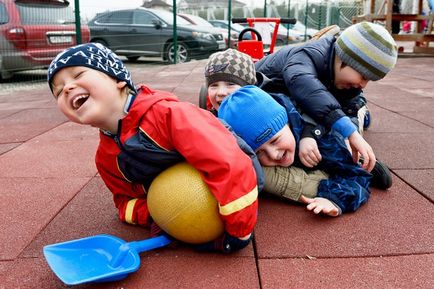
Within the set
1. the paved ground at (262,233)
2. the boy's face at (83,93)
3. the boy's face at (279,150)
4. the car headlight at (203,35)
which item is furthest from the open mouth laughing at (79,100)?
the car headlight at (203,35)

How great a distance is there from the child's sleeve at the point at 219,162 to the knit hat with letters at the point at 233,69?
1165mm

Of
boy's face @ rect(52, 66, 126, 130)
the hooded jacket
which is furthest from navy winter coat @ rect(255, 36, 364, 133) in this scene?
boy's face @ rect(52, 66, 126, 130)

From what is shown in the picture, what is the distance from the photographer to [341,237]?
186 centimetres

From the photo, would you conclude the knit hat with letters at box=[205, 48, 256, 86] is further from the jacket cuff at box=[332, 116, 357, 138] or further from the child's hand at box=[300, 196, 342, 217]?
the child's hand at box=[300, 196, 342, 217]

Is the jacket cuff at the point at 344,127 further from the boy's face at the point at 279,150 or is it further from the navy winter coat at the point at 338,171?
the boy's face at the point at 279,150

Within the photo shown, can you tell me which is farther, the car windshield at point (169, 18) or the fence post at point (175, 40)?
the car windshield at point (169, 18)

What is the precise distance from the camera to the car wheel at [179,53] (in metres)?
10.7

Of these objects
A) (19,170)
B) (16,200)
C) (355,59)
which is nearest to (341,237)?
(355,59)

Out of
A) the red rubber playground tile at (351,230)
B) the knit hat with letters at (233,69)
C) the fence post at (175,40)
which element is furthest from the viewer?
the fence post at (175,40)

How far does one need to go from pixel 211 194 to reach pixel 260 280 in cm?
37

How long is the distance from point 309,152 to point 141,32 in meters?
9.09

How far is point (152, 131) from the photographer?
1694mm

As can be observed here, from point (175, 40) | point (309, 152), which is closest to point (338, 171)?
point (309, 152)

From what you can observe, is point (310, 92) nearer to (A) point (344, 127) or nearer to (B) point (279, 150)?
(A) point (344, 127)
